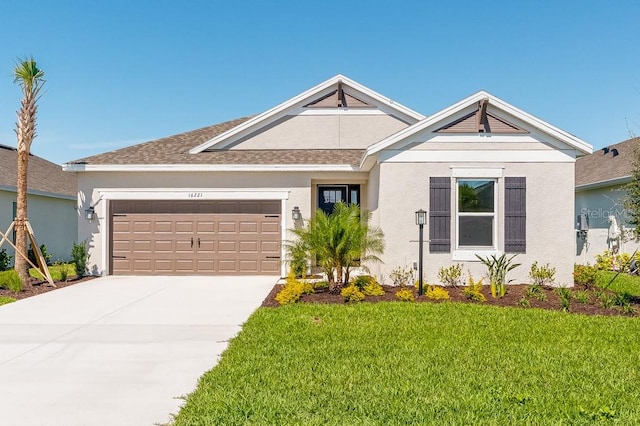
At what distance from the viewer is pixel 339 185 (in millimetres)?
13852

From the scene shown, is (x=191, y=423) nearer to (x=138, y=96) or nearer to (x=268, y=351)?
(x=268, y=351)

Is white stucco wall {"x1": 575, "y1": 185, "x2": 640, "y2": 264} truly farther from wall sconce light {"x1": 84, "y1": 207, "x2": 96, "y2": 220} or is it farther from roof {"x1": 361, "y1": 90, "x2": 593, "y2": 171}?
wall sconce light {"x1": 84, "y1": 207, "x2": 96, "y2": 220}

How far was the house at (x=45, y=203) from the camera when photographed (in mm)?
15102

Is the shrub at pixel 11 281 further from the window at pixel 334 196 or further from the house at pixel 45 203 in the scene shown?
the window at pixel 334 196

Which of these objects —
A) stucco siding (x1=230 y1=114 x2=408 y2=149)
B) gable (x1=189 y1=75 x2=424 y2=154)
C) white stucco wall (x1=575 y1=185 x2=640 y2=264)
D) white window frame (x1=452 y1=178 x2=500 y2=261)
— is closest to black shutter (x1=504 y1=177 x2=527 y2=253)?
white window frame (x1=452 y1=178 x2=500 y2=261)

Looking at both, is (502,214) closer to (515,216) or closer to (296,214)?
(515,216)

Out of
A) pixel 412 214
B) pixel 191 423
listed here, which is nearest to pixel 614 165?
pixel 412 214

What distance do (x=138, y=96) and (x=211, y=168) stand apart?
8.73m

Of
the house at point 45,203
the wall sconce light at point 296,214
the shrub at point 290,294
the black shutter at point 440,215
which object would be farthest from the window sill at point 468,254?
the house at point 45,203

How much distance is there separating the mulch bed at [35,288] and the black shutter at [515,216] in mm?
11234

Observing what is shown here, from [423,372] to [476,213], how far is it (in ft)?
21.6

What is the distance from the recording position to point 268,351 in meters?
5.43

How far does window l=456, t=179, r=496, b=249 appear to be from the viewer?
10422mm

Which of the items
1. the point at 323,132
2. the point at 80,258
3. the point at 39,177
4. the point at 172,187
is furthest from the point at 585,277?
the point at 39,177
